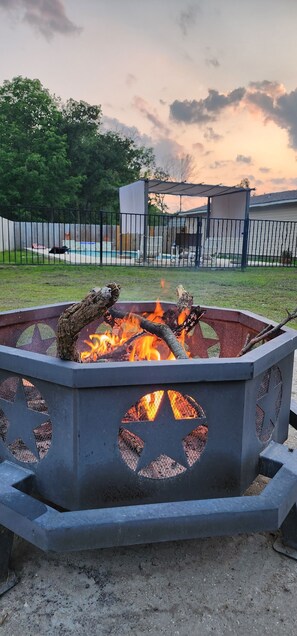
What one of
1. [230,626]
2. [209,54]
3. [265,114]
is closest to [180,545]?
[230,626]

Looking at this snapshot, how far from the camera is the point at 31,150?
31.5m

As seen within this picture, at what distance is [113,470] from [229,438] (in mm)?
430

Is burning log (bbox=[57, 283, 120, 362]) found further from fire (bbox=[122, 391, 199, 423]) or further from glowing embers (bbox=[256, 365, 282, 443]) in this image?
glowing embers (bbox=[256, 365, 282, 443])

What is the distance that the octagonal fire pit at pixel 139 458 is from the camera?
1.31 meters

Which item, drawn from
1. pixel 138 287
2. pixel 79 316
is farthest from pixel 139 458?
pixel 138 287

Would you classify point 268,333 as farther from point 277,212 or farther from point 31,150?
point 31,150

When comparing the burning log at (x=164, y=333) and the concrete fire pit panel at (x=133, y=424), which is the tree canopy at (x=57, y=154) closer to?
the burning log at (x=164, y=333)

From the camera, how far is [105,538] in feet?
4.22

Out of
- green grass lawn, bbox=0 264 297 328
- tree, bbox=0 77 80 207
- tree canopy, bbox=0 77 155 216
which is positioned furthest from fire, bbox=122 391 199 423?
tree, bbox=0 77 80 207

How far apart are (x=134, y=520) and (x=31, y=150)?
1338 inches

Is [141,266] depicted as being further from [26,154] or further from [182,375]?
[26,154]

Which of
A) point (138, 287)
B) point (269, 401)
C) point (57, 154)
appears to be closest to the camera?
point (269, 401)

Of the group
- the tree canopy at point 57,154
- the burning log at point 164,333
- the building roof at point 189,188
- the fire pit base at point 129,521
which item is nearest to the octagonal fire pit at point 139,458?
the fire pit base at point 129,521

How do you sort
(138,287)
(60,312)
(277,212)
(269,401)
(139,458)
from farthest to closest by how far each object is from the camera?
1. (277,212)
2. (138,287)
3. (60,312)
4. (269,401)
5. (139,458)
